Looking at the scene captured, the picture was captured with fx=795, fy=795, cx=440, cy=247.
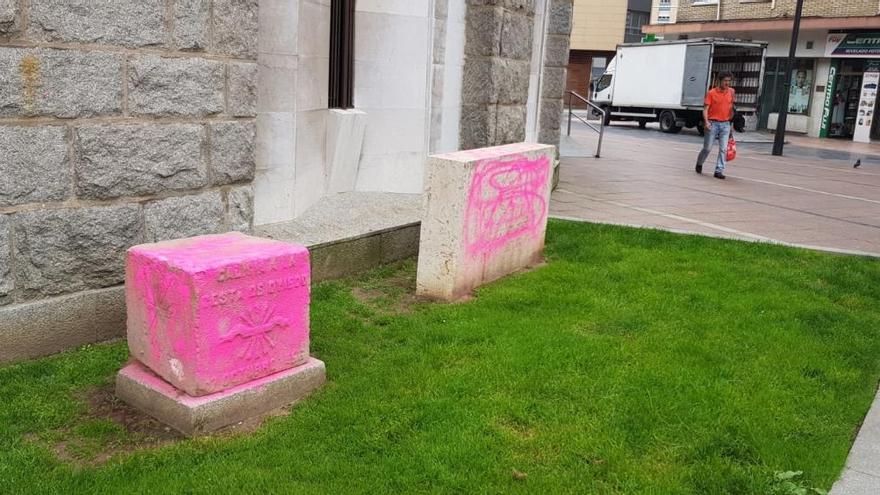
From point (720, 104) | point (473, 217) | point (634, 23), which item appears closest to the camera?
point (473, 217)

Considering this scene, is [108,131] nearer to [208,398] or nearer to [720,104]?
[208,398]

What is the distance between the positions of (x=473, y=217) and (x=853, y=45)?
1019 inches

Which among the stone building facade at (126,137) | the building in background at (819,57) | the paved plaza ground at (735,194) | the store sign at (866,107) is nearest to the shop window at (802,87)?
the building in background at (819,57)

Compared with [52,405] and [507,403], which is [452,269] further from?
[52,405]

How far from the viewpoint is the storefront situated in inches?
1038

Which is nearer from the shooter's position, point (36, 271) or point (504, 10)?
point (36, 271)

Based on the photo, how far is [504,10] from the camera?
328 inches

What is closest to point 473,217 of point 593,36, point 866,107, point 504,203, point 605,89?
point 504,203

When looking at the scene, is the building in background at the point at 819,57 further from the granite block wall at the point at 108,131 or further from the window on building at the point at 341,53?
the granite block wall at the point at 108,131

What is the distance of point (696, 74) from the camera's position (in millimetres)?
27156

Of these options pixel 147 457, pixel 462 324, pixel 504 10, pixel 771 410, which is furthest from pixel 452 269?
pixel 504 10

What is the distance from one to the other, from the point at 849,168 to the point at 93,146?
17.2 m

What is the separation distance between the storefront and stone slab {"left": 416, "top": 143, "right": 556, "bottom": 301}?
24.4m

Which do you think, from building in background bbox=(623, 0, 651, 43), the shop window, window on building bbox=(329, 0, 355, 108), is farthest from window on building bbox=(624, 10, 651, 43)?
window on building bbox=(329, 0, 355, 108)
